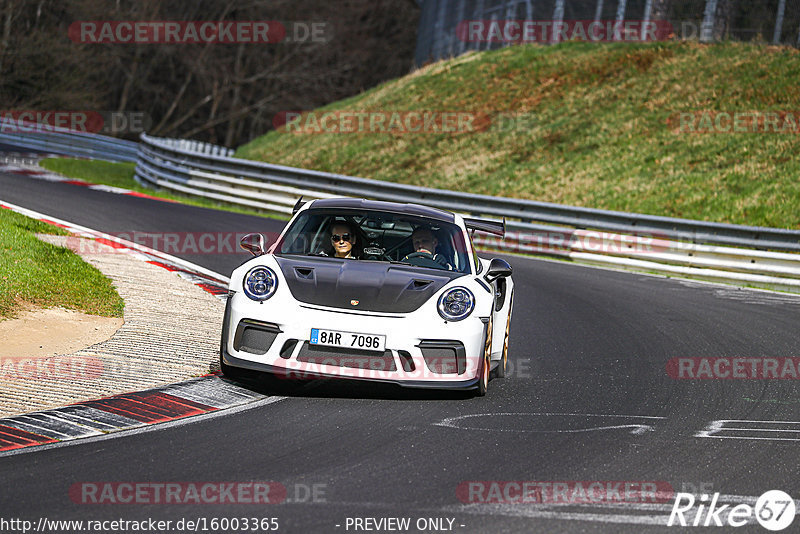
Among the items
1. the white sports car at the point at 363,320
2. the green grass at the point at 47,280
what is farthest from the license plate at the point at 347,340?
the green grass at the point at 47,280

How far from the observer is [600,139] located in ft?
96.0

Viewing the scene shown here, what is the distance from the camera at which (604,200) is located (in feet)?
82.7

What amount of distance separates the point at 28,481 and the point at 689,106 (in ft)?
85.9

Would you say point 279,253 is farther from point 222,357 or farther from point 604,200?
point 604,200

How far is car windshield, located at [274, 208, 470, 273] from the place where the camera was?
28.1 feet

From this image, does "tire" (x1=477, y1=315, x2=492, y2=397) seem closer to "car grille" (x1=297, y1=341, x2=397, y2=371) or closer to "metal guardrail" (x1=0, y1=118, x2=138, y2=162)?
"car grille" (x1=297, y1=341, x2=397, y2=371)

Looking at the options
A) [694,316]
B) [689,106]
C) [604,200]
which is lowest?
[694,316]

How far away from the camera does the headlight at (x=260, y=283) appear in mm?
7535

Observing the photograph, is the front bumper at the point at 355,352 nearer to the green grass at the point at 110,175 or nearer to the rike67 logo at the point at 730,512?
the rike67 logo at the point at 730,512

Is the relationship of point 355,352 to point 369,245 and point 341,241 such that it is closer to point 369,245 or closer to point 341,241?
point 341,241

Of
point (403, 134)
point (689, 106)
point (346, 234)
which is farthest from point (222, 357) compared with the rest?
point (403, 134)

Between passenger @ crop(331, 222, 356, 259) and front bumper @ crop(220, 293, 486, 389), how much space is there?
1.36 metres

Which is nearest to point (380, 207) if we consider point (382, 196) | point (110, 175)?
point (382, 196)

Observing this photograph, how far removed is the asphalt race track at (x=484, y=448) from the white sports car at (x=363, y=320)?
28 cm
